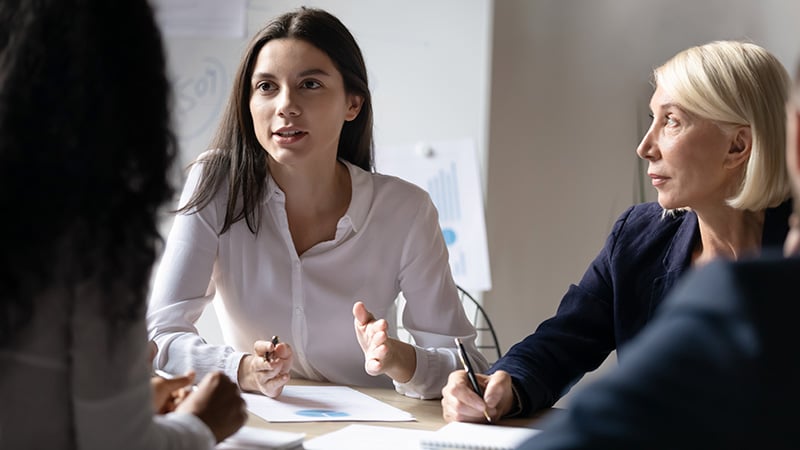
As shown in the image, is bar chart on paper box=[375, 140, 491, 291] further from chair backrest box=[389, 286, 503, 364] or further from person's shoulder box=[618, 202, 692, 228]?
person's shoulder box=[618, 202, 692, 228]

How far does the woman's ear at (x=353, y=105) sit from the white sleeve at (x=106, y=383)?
51.2 inches

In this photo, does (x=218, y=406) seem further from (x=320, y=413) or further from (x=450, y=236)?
(x=450, y=236)

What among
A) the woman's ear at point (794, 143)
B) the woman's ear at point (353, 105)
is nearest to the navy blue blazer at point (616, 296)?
the woman's ear at point (353, 105)

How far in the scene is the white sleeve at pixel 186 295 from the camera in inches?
68.5

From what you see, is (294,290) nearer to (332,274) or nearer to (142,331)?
(332,274)

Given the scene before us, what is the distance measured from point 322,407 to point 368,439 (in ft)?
0.79

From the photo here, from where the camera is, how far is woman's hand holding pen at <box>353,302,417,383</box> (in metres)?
1.65

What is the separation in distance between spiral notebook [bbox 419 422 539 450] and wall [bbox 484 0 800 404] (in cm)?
137

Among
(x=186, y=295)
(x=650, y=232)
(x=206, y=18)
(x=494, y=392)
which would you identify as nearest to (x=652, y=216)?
(x=650, y=232)

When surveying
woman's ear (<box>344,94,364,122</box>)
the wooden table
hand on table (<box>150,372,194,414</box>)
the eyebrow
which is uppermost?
the eyebrow

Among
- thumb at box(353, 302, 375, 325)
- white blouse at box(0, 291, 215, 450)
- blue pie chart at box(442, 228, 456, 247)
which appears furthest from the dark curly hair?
blue pie chart at box(442, 228, 456, 247)

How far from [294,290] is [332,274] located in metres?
0.10

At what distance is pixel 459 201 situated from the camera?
2797 millimetres

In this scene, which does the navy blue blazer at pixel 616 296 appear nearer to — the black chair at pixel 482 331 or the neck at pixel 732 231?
the neck at pixel 732 231
